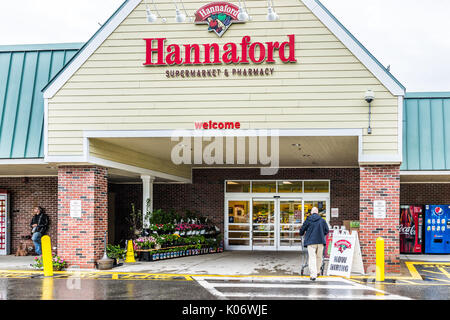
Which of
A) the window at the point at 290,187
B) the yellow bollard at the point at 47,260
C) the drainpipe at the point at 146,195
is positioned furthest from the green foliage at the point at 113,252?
the window at the point at 290,187

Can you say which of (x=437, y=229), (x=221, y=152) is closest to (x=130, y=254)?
(x=221, y=152)

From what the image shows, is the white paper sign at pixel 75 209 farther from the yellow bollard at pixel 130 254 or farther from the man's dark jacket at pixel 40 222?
the man's dark jacket at pixel 40 222

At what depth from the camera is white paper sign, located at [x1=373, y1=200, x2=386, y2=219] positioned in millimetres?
13281

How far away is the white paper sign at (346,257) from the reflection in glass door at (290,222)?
7619mm

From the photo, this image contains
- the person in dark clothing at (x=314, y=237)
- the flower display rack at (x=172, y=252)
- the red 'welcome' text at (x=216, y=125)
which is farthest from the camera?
the flower display rack at (x=172, y=252)

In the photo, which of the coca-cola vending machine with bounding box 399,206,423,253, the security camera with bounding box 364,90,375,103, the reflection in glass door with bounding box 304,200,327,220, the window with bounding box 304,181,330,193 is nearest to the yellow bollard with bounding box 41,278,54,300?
the security camera with bounding box 364,90,375,103

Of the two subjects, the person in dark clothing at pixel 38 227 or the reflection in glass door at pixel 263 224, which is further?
the reflection in glass door at pixel 263 224

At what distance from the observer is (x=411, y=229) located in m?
19.0

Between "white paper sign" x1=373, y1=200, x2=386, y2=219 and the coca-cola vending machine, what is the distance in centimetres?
628

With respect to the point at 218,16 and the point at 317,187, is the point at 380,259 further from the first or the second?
the point at 317,187

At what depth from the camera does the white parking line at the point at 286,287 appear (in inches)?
403

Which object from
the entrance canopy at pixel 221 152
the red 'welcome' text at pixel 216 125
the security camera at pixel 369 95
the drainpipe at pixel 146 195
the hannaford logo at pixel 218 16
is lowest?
the drainpipe at pixel 146 195

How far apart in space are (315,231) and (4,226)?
1255cm

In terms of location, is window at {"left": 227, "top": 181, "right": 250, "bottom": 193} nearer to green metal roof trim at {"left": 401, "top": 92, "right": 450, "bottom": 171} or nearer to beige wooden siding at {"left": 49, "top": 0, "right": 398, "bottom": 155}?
green metal roof trim at {"left": 401, "top": 92, "right": 450, "bottom": 171}
